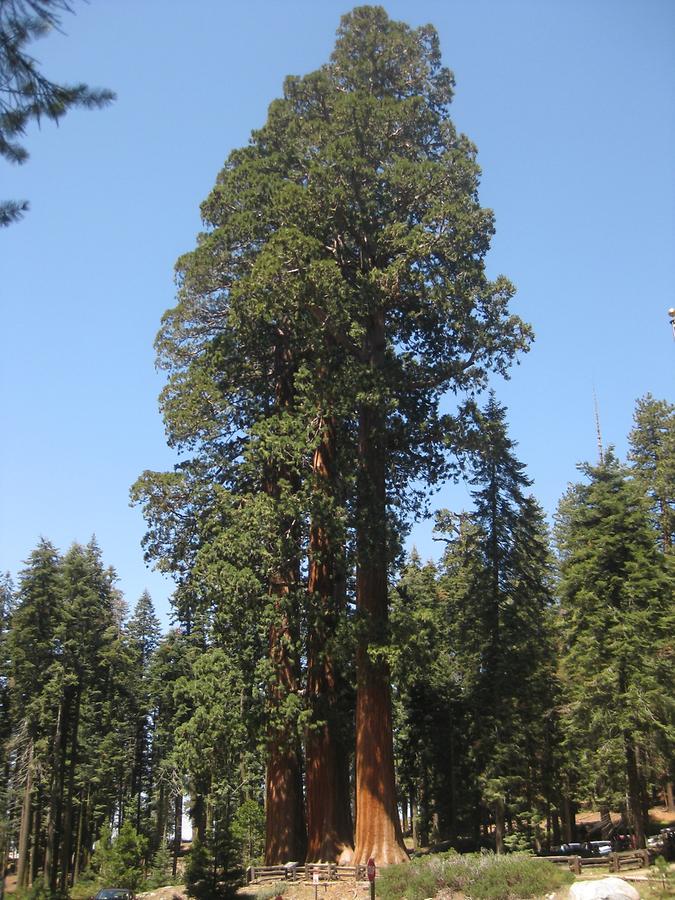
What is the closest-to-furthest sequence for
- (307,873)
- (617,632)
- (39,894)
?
(307,873) < (39,894) < (617,632)

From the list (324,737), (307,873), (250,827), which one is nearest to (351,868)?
(307,873)

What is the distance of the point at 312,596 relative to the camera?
70.2ft

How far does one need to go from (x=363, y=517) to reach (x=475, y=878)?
353 inches

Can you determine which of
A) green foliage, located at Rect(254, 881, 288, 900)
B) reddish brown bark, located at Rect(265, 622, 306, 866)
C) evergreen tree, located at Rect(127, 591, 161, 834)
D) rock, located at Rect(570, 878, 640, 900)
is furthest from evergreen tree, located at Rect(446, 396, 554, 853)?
evergreen tree, located at Rect(127, 591, 161, 834)

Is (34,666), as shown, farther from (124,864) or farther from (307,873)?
(307,873)

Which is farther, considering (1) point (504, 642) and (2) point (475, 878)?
(1) point (504, 642)

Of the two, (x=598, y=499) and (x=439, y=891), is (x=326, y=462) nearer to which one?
(x=598, y=499)

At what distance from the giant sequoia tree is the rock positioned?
6.83 m

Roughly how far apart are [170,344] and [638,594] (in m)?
17.6

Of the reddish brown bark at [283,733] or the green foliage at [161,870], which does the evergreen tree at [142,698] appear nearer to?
the green foliage at [161,870]

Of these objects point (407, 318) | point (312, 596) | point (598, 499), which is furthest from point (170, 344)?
point (598, 499)

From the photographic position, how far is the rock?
12758 millimetres

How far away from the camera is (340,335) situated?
886 inches

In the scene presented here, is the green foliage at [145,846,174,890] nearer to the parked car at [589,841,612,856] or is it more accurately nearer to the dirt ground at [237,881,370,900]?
the dirt ground at [237,881,370,900]
